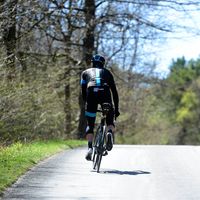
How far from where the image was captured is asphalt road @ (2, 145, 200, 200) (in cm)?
888

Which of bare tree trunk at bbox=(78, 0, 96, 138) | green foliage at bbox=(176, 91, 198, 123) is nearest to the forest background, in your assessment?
bare tree trunk at bbox=(78, 0, 96, 138)

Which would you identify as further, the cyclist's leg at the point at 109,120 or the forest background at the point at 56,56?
the forest background at the point at 56,56

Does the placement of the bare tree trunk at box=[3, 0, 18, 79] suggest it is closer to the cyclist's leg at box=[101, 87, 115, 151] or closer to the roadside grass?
the roadside grass

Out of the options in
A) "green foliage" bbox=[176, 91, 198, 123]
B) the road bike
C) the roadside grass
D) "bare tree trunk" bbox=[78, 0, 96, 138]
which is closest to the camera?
the roadside grass

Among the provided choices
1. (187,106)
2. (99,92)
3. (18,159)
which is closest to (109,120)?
(99,92)

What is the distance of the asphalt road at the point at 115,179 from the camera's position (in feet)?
29.1

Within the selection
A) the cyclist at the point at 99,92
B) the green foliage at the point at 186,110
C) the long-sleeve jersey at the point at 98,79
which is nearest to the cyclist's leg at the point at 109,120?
A: the cyclist at the point at 99,92

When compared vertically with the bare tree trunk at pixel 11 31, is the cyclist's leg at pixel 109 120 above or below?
below

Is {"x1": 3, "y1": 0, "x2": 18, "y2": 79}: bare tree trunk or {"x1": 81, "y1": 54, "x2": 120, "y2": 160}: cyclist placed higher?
{"x1": 3, "y1": 0, "x2": 18, "y2": 79}: bare tree trunk

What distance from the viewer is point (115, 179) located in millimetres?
10328

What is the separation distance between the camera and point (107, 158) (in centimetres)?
1386

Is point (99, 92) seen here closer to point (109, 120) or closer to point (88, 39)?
point (109, 120)

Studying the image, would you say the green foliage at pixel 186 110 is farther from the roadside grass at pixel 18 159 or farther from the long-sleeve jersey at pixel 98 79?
the long-sleeve jersey at pixel 98 79

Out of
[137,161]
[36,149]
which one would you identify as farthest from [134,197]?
[36,149]
